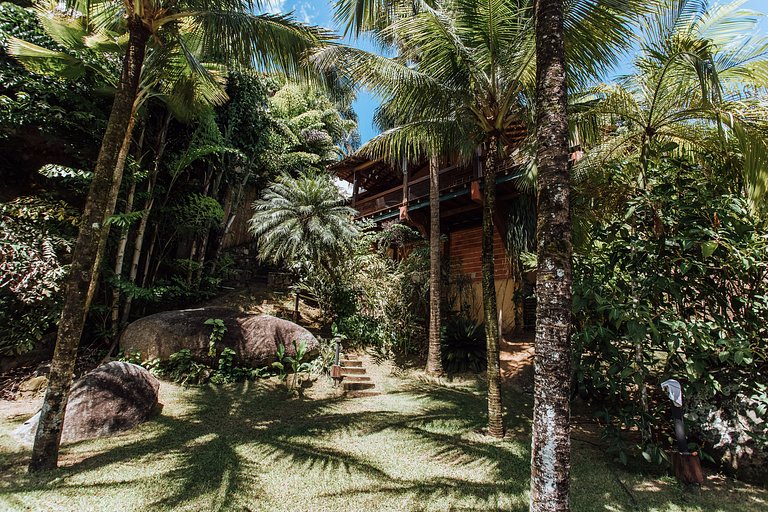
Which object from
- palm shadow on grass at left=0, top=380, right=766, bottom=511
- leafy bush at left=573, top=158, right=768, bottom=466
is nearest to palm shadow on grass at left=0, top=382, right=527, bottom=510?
palm shadow on grass at left=0, top=380, right=766, bottom=511

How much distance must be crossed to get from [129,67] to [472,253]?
9.71 metres

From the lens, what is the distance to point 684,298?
4.15m

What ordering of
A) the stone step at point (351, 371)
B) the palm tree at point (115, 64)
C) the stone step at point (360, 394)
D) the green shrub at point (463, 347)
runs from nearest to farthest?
the palm tree at point (115, 64)
the stone step at point (360, 394)
the stone step at point (351, 371)
the green shrub at point (463, 347)

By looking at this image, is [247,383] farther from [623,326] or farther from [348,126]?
[348,126]

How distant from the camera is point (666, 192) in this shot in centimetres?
397

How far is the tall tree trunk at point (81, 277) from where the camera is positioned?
11.5 ft

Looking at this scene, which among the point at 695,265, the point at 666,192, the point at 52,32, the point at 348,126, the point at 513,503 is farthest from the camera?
the point at 348,126

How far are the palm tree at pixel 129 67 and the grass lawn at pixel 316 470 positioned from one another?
78 cm

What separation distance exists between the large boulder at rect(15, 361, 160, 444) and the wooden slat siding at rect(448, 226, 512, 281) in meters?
8.56

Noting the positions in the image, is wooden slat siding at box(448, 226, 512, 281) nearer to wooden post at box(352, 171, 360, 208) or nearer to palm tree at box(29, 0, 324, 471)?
wooden post at box(352, 171, 360, 208)

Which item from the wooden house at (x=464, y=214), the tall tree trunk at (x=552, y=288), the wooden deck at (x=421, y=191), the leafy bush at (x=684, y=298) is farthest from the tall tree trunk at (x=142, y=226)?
the leafy bush at (x=684, y=298)

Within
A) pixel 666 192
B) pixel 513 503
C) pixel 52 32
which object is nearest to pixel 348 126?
pixel 52 32

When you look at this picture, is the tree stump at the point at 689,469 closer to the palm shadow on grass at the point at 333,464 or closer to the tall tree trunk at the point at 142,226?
the palm shadow on grass at the point at 333,464

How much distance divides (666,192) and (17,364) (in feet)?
37.0
